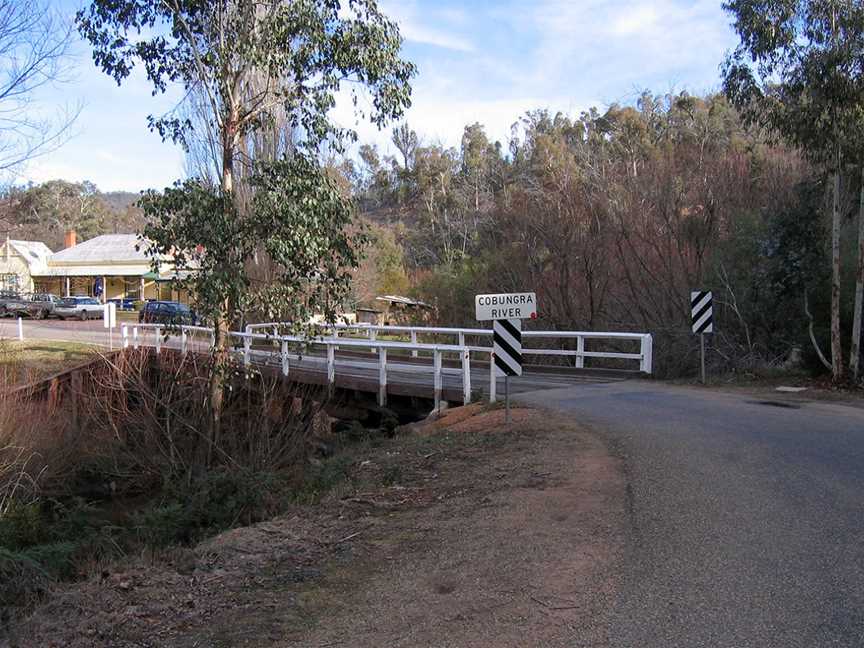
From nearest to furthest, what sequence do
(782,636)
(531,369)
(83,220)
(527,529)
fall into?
(782,636)
(527,529)
(531,369)
(83,220)

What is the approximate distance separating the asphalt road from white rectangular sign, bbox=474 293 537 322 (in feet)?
6.96

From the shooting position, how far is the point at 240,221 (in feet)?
40.5

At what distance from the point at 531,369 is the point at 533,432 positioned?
10.3 m

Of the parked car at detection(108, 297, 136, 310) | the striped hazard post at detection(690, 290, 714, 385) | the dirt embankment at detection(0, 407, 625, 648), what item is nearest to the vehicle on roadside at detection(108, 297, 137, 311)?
the parked car at detection(108, 297, 136, 310)

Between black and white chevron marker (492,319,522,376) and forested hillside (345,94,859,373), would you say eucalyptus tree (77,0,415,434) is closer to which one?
black and white chevron marker (492,319,522,376)

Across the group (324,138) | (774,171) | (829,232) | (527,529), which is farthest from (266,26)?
(774,171)

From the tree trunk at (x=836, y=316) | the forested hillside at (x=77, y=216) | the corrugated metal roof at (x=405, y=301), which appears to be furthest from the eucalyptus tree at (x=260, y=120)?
the forested hillside at (x=77, y=216)

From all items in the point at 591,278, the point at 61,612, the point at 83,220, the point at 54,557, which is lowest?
the point at 54,557

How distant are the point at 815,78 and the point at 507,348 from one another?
985 cm

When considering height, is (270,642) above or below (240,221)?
below

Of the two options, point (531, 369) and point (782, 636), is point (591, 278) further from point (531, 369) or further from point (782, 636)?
point (782, 636)

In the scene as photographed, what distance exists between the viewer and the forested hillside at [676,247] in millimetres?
19484

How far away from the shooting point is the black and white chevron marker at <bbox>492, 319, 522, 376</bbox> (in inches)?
484

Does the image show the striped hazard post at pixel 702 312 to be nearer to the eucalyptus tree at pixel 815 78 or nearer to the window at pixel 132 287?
the eucalyptus tree at pixel 815 78
